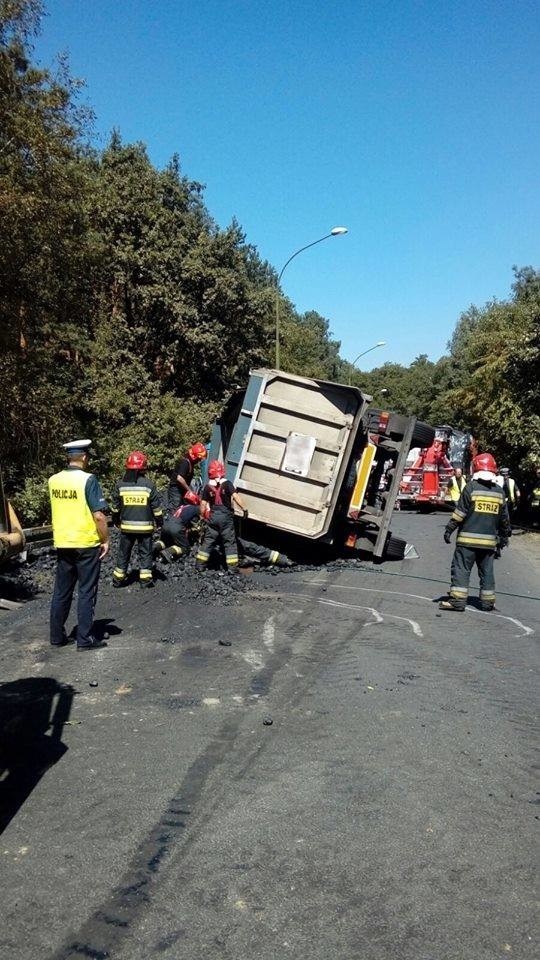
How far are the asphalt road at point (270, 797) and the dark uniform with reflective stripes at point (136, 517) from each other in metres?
2.03

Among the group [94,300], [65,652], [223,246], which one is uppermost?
[223,246]

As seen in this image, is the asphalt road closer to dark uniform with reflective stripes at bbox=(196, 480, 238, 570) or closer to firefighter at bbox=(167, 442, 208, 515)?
dark uniform with reflective stripes at bbox=(196, 480, 238, 570)

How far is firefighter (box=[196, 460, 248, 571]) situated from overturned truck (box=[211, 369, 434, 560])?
0.97 meters

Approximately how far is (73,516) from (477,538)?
4.15 meters

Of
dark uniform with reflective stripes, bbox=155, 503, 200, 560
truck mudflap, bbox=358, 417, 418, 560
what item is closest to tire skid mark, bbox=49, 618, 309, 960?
dark uniform with reflective stripes, bbox=155, 503, 200, 560

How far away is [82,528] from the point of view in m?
6.34

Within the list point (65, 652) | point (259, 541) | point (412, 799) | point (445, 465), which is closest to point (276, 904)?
point (412, 799)

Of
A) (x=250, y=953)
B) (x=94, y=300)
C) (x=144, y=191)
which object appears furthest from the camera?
(x=144, y=191)

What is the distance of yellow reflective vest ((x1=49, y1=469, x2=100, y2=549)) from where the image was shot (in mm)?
6340

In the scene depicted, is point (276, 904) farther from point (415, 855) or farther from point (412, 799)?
point (412, 799)

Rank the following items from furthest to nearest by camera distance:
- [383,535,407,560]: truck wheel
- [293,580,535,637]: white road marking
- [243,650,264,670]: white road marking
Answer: [383,535,407,560]: truck wheel < [293,580,535,637]: white road marking < [243,650,264,670]: white road marking

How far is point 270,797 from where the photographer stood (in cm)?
367

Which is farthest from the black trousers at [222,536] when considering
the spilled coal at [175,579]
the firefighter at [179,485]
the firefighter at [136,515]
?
the firefighter at [179,485]

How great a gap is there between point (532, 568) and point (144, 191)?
1744 cm
